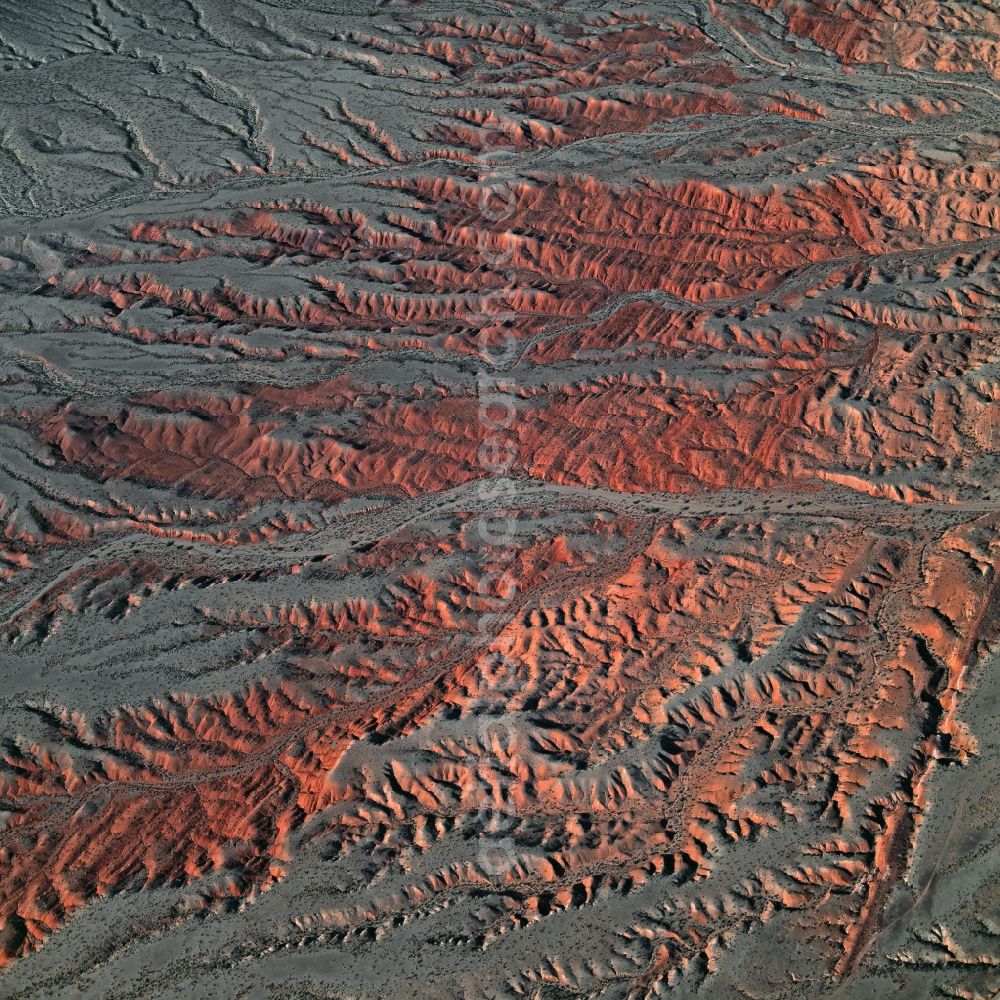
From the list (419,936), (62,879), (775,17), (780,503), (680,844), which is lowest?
(62,879)

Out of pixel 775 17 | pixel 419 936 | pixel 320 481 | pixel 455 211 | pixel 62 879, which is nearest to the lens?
pixel 419 936

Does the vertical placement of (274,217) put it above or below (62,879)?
above

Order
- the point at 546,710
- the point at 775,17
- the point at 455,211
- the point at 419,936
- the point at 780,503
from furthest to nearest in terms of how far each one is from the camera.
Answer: the point at 775,17 → the point at 455,211 → the point at 780,503 → the point at 546,710 → the point at 419,936

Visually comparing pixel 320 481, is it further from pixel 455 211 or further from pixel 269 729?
pixel 455 211

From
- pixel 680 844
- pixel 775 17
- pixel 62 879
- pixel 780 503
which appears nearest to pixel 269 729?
pixel 62 879

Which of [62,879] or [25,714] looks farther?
[25,714]

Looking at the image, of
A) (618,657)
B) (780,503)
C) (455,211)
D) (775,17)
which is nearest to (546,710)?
(618,657)

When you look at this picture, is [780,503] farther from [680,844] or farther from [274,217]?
[274,217]
